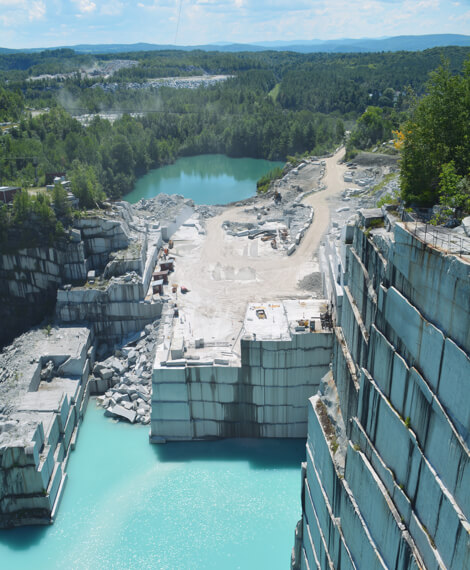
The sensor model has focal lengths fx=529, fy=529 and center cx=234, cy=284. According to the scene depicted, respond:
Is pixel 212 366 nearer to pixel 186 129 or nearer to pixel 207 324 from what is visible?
pixel 207 324

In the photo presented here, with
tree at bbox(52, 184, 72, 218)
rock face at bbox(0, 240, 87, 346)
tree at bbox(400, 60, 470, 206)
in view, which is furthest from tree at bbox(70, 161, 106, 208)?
tree at bbox(400, 60, 470, 206)

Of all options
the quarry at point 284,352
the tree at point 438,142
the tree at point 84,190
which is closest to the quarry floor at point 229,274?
the quarry at point 284,352

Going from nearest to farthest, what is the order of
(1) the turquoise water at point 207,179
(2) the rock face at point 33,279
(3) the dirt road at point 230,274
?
(3) the dirt road at point 230,274 < (2) the rock face at point 33,279 < (1) the turquoise water at point 207,179

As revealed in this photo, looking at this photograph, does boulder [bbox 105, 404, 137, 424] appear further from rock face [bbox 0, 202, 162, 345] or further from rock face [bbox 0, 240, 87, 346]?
rock face [bbox 0, 240, 87, 346]

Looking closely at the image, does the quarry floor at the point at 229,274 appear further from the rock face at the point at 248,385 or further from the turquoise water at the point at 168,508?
the turquoise water at the point at 168,508

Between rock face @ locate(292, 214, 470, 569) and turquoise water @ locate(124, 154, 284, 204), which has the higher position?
rock face @ locate(292, 214, 470, 569)
